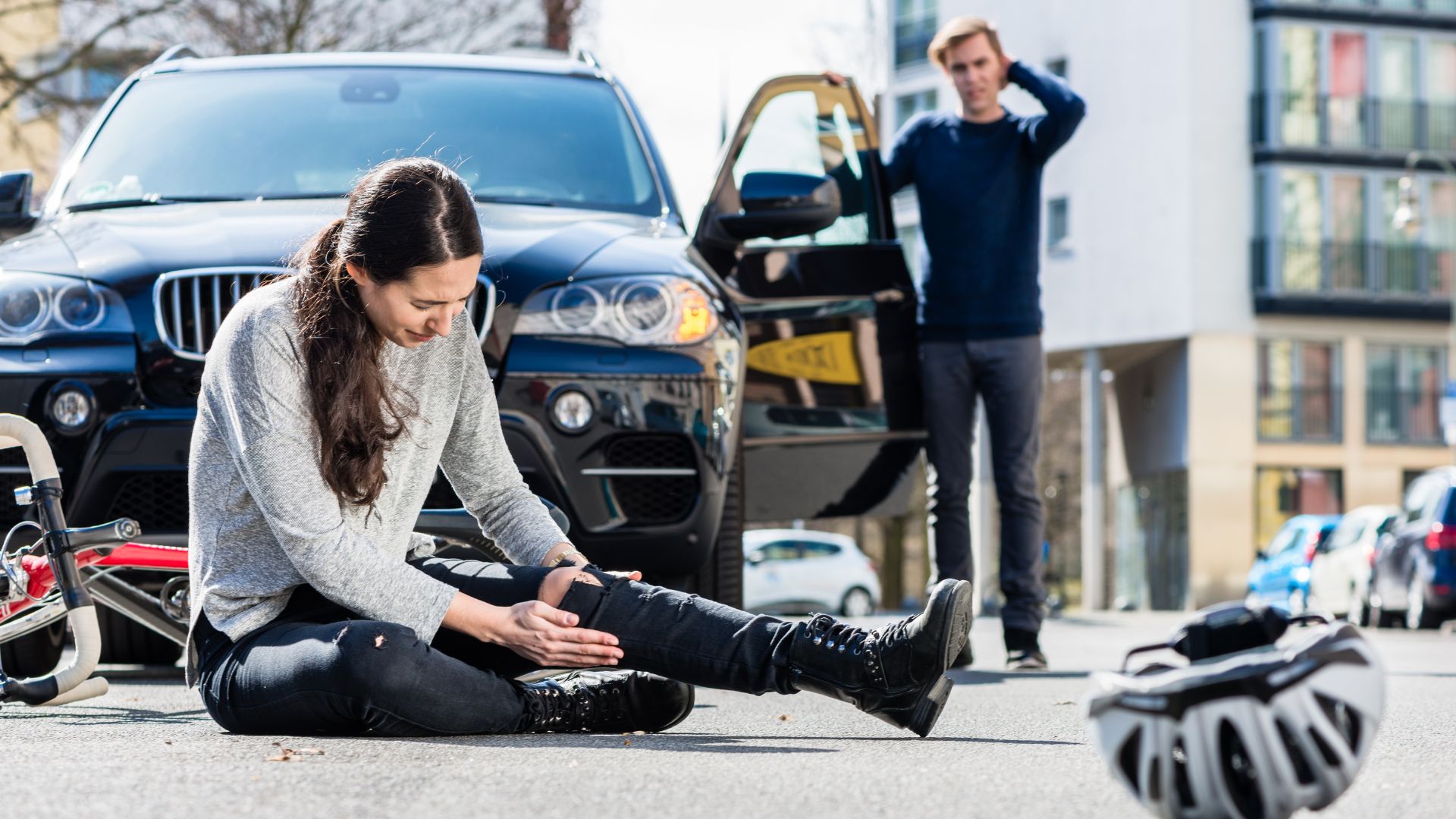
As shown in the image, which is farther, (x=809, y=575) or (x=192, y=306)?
(x=809, y=575)

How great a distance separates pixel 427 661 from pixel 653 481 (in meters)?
1.67

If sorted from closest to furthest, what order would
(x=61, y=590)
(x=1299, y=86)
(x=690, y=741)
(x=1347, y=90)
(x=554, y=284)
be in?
(x=690, y=741) → (x=61, y=590) → (x=554, y=284) → (x=1299, y=86) → (x=1347, y=90)

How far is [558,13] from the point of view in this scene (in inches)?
939

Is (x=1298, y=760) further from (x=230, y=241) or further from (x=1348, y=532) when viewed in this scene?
(x=1348, y=532)

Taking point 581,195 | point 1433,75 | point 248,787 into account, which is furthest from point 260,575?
point 1433,75

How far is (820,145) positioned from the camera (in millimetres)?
7113

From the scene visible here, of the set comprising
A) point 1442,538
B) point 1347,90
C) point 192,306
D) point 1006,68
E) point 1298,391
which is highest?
point 1347,90

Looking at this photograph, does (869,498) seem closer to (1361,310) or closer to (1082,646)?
(1082,646)

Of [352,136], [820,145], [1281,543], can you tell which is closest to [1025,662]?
[820,145]

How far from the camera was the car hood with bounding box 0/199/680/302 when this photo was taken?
528 centimetres

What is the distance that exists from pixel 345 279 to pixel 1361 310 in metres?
36.3

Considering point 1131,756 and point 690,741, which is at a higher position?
point 1131,756

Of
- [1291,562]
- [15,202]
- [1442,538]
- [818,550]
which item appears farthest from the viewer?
[818,550]

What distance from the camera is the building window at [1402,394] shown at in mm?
38375
